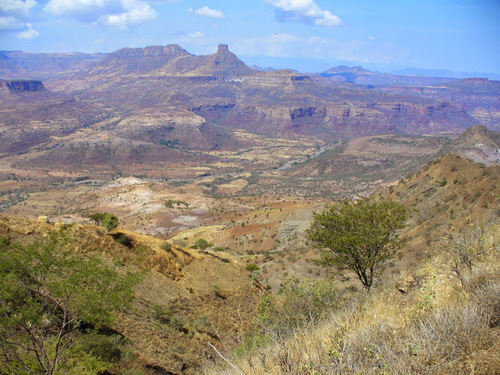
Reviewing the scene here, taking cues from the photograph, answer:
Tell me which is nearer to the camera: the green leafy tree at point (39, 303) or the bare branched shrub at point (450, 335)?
the bare branched shrub at point (450, 335)

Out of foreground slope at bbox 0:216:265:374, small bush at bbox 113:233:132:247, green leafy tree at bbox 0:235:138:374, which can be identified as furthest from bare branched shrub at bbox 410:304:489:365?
small bush at bbox 113:233:132:247

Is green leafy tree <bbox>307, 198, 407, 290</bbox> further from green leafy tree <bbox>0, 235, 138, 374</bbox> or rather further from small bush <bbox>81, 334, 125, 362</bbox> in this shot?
green leafy tree <bbox>0, 235, 138, 374</bbox>

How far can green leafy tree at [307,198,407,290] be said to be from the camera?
1603 cm

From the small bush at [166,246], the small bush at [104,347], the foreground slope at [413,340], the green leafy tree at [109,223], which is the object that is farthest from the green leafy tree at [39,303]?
the small bush at [166,246]

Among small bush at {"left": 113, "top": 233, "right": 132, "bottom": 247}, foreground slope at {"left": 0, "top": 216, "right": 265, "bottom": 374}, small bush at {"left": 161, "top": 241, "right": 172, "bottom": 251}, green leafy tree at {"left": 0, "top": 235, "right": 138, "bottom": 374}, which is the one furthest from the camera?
small bush at {"left": 161, "top": 241, "right": 172, "bottom": 251}

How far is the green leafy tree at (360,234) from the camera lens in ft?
52.6

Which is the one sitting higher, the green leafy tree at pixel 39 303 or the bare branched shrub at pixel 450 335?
the bare branched shrub at pixel 450 335

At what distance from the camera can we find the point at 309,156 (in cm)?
18625

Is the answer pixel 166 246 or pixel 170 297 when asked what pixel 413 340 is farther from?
pixel 166 246

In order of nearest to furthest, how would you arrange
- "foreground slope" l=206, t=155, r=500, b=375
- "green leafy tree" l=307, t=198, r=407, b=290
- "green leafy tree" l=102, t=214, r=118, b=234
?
1. "foreground slope" l=206, t=155, r=500, b=375
2. "green leafy tree" l=307, t=198, r=407, b=290
3. "green leafy tree" l=102, t=214, r=118, b=234

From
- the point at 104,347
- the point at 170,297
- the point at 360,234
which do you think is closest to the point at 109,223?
the point at 170,297

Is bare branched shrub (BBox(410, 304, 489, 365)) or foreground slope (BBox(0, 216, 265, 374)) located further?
foreground slope (BBox(0, 216, 265, 374))

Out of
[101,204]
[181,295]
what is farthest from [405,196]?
[101,204]

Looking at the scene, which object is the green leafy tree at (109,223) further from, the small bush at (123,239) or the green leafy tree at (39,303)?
the green leafy tree at (39,303)
